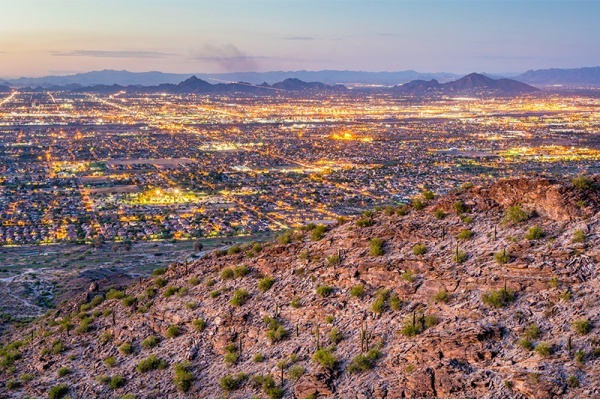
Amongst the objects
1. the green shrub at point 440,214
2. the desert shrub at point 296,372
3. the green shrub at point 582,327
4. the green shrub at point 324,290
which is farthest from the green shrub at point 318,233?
the green shrub at point 582,327

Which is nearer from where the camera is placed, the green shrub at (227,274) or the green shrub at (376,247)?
the green shrub at (376,247)

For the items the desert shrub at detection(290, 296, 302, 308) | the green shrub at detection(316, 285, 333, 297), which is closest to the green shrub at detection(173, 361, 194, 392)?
the desert shrub at detection(290, 296, 302, 308)

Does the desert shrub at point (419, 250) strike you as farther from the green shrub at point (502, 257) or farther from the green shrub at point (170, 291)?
the green shrub at point (170, 291)

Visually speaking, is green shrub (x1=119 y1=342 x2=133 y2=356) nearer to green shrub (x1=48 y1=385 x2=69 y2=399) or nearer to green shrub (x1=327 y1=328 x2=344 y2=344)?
green shrub (x1=48 y1=385 x2=69 y2=399)

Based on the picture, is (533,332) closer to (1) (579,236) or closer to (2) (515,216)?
(1) (579,236)

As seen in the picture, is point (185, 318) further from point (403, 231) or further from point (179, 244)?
point (179, 244)
